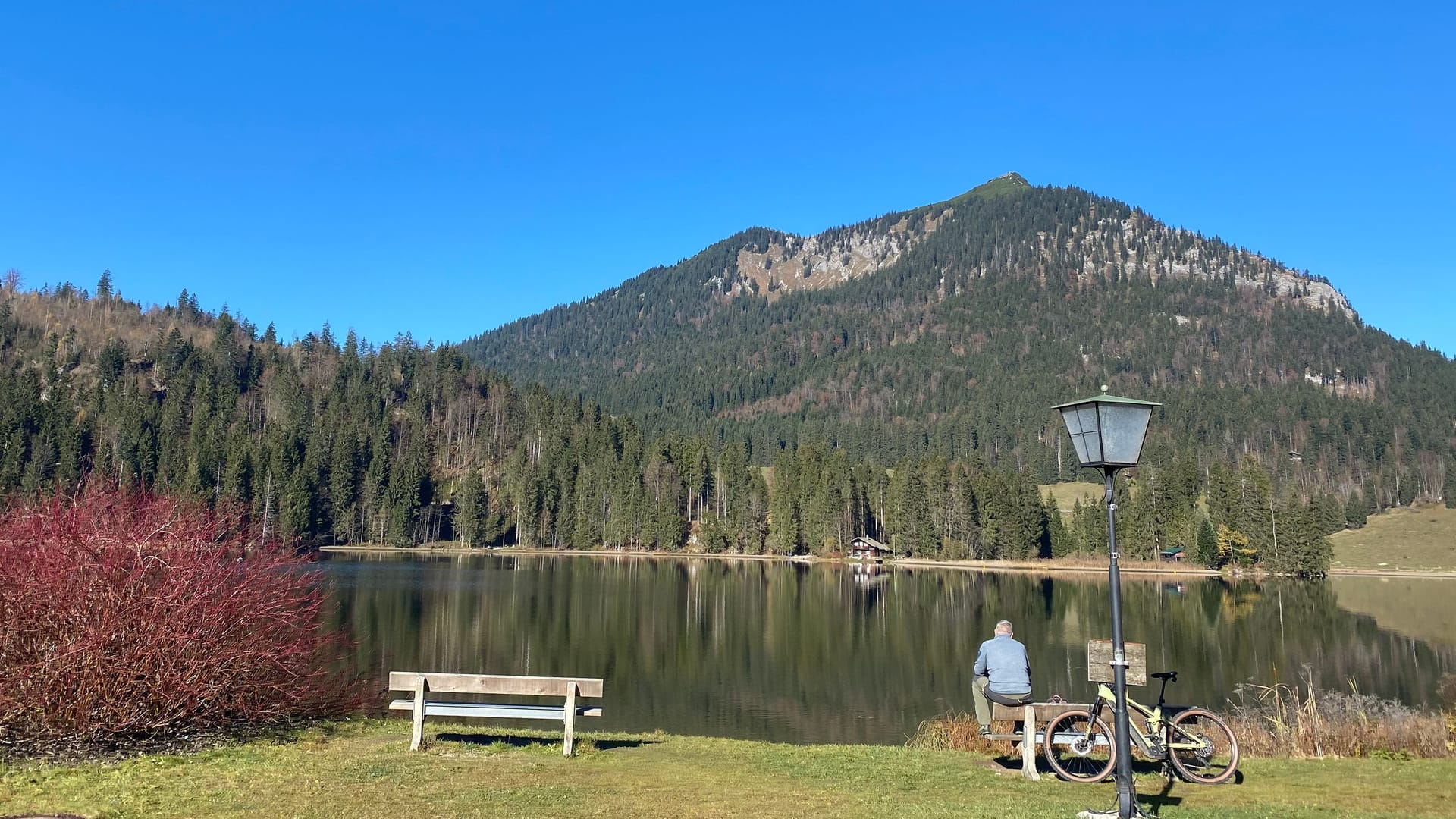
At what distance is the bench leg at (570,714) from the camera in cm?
1360

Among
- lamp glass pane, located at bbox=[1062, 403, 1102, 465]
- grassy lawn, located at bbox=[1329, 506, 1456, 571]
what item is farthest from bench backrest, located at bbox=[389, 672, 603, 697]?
grassy lawn, located at bbox=[1329, 506, 1456, 571]

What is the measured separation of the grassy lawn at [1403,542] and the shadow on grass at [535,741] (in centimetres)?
12102

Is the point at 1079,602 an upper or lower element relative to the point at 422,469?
lower

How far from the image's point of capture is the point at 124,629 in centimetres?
1302

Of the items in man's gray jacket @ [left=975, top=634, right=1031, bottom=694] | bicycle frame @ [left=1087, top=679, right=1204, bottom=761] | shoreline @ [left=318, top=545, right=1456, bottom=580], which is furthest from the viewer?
shoreline @ [left=318, top=545, right=1456, bottom=580]

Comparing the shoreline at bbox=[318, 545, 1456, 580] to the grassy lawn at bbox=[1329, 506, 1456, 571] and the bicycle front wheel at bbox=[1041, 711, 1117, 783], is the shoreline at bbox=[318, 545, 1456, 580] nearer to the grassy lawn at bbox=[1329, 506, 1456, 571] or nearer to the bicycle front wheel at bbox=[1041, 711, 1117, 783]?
the grassy lawn at bbox=[1329, 506, 1456, 571]

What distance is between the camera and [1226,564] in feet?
324

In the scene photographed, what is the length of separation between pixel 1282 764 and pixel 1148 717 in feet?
11.5

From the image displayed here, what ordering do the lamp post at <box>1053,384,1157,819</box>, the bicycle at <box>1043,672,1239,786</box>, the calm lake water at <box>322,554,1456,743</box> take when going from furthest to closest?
the calm lake water at <box>322,554,1456,743</box> → the bicycle at <box>1043,672,1239,786</box> → the lamp post at <box>1053,384,1157,819</box>

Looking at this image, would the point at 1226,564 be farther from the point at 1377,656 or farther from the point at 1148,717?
the point at 1148,717

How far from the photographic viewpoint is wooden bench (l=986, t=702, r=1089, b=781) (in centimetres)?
1250

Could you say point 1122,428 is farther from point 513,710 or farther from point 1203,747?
point 513,710

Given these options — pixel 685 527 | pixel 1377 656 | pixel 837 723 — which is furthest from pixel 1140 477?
pixel 837 723

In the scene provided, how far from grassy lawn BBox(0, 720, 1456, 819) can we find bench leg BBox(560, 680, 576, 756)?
0.21 m
